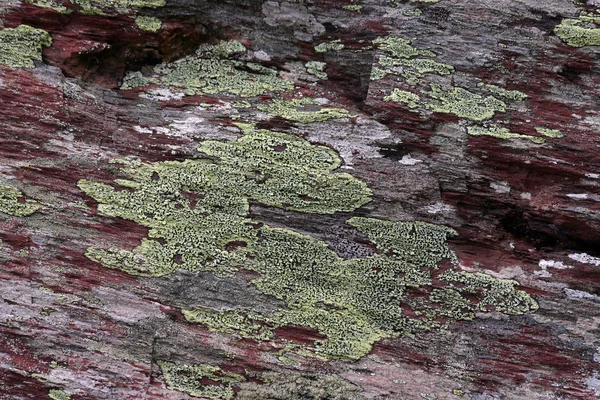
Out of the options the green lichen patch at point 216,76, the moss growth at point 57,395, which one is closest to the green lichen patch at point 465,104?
the green lichen patch at point 216,76

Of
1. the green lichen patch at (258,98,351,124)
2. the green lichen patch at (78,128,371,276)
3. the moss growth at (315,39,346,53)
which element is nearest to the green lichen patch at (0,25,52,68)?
the green lichen patch at (78,128,371,276)

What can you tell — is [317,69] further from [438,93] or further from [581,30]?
[581,30]

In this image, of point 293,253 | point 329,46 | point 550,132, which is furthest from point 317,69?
point 550,132

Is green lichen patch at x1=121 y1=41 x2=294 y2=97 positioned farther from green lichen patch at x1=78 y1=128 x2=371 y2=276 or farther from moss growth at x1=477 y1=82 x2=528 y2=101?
moss growth at x1=477 y1=82 x2=528 y2=101

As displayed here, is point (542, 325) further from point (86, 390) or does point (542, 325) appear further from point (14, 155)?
point (14, 155)

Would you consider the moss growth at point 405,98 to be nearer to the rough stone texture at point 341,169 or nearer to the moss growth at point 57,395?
the rough stone texture at point 341,169

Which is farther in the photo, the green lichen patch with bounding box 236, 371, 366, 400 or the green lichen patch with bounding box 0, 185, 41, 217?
the green lichen patch with bounding box 0, 185, 41, 217
